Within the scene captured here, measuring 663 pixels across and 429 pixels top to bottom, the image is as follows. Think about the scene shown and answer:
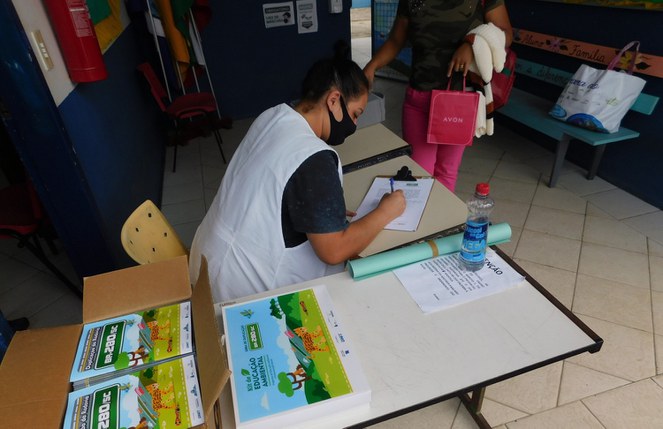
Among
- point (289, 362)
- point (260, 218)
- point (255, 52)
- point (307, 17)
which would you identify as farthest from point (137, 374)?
point (307, 17)

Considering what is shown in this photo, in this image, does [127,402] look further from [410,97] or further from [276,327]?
[410,97]

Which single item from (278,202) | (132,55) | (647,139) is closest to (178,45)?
(132,55)

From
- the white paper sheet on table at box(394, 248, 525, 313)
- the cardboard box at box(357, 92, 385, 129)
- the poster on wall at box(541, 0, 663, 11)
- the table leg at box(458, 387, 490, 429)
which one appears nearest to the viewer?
the white paper sheet on table at box(394, 248, 525, 313)

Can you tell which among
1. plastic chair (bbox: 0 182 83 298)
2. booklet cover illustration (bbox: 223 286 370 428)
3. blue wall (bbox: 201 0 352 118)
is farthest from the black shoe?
blue wall (bbox: 201 0 352 118)

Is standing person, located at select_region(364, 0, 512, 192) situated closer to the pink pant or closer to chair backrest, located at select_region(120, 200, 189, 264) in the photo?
the pink pant

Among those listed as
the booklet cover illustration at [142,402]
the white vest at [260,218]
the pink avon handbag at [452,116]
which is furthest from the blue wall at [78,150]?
the pink avon handbag at [452,116]

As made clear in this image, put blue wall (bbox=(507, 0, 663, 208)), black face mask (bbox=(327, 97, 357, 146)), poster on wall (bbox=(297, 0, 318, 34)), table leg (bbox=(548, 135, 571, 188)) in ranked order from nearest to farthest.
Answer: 1. black face mask (bbox=(327, 97, 357, 146))
2. blue wall (bbox=(507, 0, 663, 208))
3. table leg (bbox=(548, 135, 571, 188))
4. poster on wall (bbox=(297, 0, 318, 34))

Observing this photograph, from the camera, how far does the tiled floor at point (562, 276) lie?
1642mm

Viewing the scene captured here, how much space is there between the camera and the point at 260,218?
3.95 ft

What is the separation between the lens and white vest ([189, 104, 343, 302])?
114cm

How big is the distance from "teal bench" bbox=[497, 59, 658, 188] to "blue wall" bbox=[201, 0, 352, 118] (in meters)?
2.21

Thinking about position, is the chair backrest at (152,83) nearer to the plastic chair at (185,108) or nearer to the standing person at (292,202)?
the plastic chair at (185,108)

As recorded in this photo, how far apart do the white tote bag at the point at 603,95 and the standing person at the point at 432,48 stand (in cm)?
116

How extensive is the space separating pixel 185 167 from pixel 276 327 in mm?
3193
